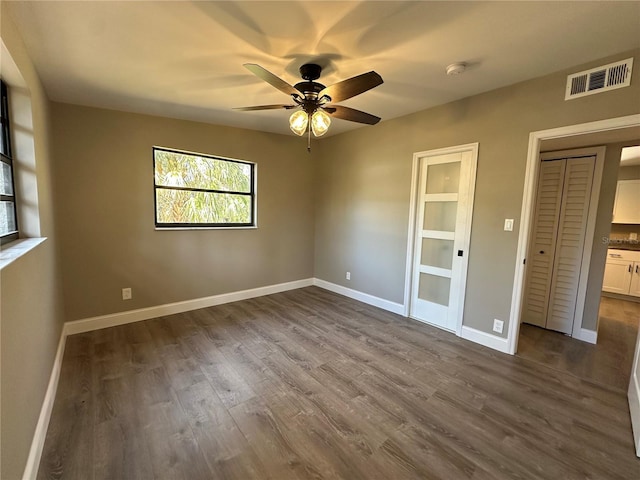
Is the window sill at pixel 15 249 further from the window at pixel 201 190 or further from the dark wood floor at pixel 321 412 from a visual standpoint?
the window at pixel 201 190

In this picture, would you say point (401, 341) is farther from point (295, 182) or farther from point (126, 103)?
point (126, 103)

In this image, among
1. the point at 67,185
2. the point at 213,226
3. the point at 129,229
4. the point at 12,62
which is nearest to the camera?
the point at 12,62

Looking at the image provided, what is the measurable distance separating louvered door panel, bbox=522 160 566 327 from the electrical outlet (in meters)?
1.09

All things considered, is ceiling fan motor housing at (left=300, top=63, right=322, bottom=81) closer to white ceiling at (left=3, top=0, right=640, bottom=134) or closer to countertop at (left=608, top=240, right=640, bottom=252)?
white ceiling at (left=3, top=0, right=640, bottom=134)

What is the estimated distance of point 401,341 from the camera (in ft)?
9.96

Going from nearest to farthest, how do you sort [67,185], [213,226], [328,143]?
1. [67,185]
2. [213,226]
3. [328,143]

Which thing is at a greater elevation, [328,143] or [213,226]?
[328,143]

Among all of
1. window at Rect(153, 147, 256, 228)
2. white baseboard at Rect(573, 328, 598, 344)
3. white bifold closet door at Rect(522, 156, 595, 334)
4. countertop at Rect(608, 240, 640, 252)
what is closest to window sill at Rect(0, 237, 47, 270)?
window at Rect(153, 147, 256, 228)

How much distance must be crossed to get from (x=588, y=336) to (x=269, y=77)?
4.12m

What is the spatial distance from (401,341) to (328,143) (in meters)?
3.22

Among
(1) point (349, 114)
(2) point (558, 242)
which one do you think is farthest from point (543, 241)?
(1) point (349, 114)

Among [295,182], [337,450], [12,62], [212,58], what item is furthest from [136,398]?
[295,182]

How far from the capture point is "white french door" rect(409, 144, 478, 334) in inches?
122

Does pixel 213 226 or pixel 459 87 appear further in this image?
pixel 213 226
